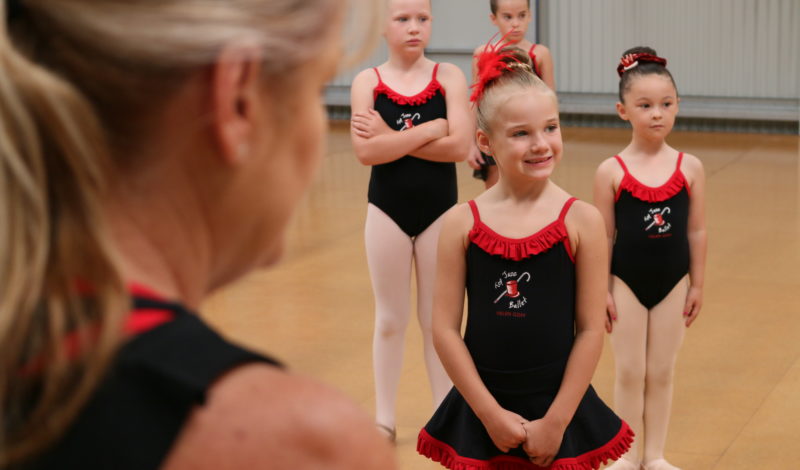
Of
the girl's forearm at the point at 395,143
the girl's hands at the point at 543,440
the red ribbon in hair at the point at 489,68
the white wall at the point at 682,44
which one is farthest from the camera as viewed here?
the white wall at the point at 682,44

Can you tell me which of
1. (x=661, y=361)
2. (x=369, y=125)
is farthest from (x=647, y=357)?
(x=369, y=125)

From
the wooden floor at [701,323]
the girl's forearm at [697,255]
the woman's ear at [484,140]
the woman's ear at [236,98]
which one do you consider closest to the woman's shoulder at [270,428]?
the woman's ear at [236,98]

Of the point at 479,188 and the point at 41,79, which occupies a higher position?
the point at 41,79

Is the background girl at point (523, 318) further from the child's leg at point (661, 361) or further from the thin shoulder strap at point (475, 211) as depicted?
the child's leg at point (661, 361)

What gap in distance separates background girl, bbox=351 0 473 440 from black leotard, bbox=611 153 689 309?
802mm

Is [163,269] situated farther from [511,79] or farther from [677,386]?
[677,386]

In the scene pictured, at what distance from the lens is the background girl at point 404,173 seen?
4.34 m

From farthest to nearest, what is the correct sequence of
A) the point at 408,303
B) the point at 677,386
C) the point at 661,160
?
the point at 677,386
the point at 408,303
the point at 661,160

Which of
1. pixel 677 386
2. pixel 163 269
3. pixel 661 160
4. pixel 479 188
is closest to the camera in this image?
pixel 163 269

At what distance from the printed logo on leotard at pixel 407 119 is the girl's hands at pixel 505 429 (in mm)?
1720

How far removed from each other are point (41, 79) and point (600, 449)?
2584 millimetres

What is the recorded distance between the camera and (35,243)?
0.67m

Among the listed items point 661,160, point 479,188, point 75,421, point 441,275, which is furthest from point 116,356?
point 479,188

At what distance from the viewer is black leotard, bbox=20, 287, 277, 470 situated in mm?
645
